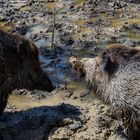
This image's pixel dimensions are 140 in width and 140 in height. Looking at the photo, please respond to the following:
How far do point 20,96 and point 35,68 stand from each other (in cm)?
95

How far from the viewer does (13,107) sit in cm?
886

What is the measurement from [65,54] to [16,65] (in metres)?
2.72

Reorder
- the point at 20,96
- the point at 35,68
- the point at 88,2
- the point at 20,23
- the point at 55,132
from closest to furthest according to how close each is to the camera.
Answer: the point at 55,132 < the point at 35,68 < the point at 20,96 < the point at 20,23 < the point at 88,2

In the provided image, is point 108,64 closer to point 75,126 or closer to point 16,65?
point 75,126

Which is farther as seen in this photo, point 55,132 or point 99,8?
point 99,8

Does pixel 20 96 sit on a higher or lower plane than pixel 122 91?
lower

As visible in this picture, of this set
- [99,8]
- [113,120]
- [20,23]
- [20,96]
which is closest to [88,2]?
[99,8]

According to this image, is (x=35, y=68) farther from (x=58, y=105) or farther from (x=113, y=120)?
(x=113, y=120)

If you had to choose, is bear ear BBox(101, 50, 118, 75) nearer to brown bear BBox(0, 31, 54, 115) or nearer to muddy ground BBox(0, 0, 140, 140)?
muddy ground BBox(0, 0, 140, 140)

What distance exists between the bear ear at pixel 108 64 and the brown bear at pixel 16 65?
46.8 inches

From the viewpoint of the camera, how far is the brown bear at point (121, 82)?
727 cm

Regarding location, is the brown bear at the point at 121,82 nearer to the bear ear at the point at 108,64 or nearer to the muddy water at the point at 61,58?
the bear ear at the point at 108,64

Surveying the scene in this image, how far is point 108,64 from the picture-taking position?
7828 millimetres

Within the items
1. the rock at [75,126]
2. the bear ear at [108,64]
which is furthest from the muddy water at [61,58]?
the bear ear at [108,64]
